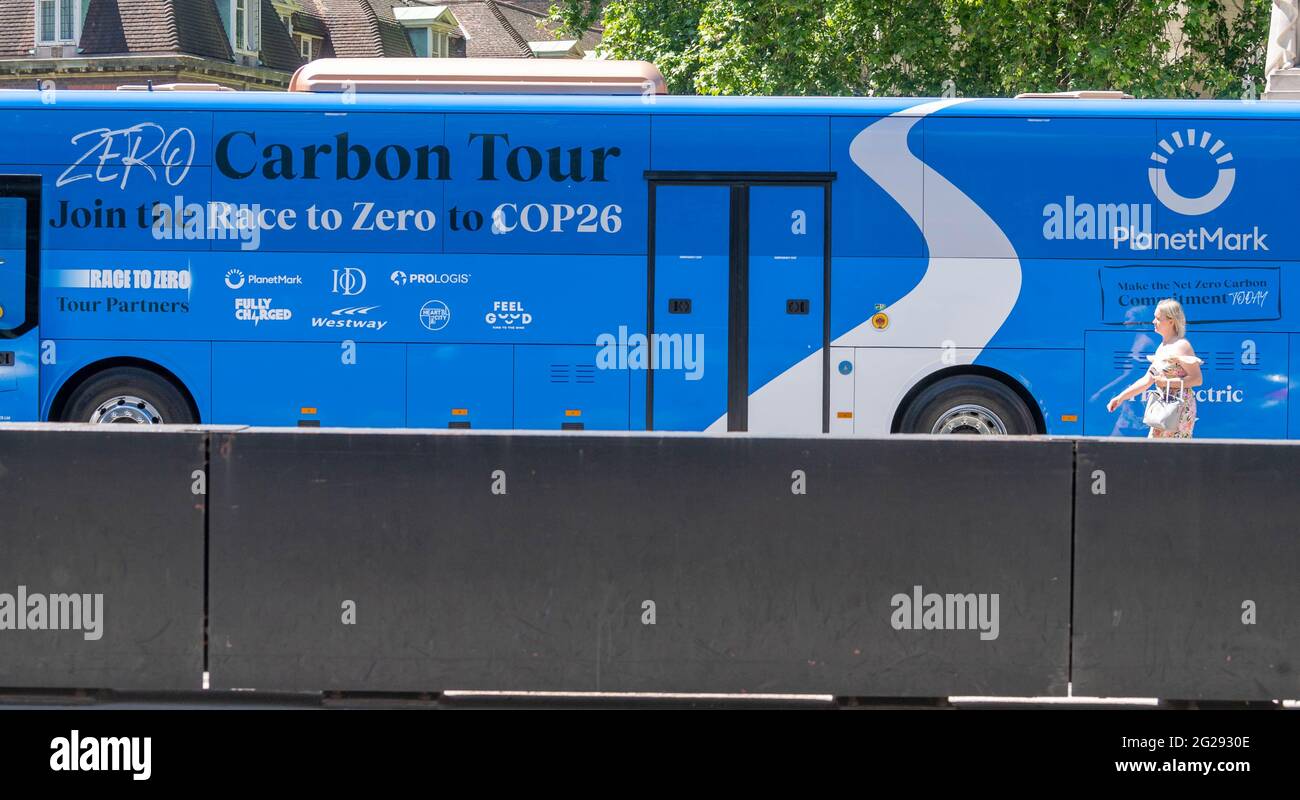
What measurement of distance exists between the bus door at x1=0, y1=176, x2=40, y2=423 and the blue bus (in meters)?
0.03

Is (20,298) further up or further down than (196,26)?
further down

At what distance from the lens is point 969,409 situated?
1190 cm

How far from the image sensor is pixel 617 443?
6.30 m

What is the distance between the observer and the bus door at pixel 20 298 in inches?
475

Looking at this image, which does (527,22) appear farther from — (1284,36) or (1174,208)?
(1174,208)

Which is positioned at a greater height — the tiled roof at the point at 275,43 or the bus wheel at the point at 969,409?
the tiled roof at the point at 275,43

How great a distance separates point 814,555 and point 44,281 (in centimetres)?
832

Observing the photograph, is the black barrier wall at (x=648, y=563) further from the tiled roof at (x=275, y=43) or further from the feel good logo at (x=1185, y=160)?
the tiled roof at (x=275, y=43)

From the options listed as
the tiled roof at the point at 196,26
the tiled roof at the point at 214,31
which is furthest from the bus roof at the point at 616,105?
the tiled roof at the point at 196,26

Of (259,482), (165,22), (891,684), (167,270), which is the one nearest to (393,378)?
(167,270)

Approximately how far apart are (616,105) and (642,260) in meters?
1.34

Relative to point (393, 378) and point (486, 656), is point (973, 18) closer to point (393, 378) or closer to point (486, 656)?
point (393, 378)

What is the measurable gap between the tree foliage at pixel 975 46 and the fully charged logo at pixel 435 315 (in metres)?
13.6
